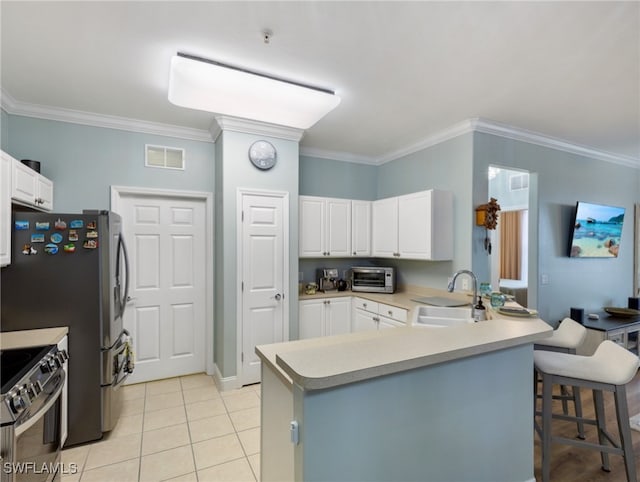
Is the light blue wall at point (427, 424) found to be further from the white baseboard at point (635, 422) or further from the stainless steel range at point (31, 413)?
the white baseboard at point (635, 422)

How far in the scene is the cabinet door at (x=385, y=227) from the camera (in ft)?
12.3

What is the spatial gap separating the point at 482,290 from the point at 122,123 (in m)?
3.81

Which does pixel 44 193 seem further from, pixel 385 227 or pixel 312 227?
pixel 385 227

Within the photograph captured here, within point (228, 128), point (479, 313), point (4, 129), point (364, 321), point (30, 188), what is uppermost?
point (228, 128)

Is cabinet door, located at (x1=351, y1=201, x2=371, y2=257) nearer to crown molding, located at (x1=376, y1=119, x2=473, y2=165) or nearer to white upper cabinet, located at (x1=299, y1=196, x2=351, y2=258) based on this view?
white upper cabinet, located at (x1=299, y1=196, x2=351, y2=258)

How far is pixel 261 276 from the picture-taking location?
329cm

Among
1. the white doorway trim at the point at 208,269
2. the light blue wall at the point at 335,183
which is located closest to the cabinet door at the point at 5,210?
the white doorway trim at the point at 208,269

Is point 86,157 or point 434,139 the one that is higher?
point 434,139

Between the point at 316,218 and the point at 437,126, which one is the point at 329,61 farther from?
the point at 316,218

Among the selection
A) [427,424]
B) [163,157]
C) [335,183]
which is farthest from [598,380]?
[163,157]

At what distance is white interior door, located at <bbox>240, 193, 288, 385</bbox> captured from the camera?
126 inches

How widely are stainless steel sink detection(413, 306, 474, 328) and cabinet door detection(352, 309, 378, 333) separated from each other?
88 centimetres

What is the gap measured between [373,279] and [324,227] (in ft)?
3.04

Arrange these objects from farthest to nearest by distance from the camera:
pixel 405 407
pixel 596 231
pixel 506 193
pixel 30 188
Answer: pixel 506 193 < pixel 596 231 < pixel 30 188 < pixel 405 407
